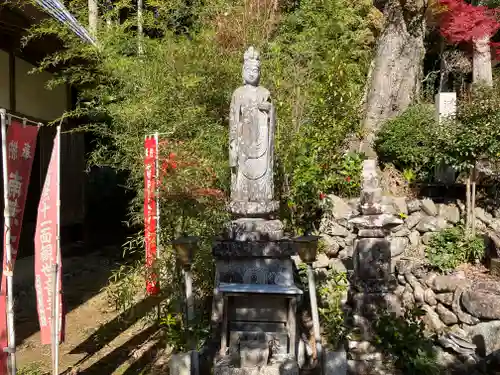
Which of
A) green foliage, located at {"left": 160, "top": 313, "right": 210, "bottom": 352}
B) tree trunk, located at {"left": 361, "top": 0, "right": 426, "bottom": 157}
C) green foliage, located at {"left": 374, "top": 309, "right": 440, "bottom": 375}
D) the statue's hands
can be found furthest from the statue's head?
tree trunk, located at {"left": 361, "top": 0, "right": 426, "bottom": 157}

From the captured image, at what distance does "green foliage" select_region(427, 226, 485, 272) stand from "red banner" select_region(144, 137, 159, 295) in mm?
4147

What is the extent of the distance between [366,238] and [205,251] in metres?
2.01

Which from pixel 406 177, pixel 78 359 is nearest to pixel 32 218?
pixel 78 359

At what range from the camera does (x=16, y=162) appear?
11.9 feet

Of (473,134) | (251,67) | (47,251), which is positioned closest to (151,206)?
(47,251)

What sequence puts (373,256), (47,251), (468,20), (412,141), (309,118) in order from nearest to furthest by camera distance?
1. (47,251)
2. (373,256)
3. (309,118)
4. (412,141)
5. (468,20)

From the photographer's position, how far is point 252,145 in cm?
472

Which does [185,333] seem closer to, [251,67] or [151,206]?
[151,206]

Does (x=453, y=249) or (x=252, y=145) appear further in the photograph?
(x=453, y=249)

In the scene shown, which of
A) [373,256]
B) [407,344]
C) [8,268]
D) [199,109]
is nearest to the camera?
[8,268]

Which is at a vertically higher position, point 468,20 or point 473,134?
point 468,20

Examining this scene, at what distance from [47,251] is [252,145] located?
2.12 metres

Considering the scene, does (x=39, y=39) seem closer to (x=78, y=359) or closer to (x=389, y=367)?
(x=78, y=359)

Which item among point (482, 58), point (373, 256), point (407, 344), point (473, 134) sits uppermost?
point (482, 58)
